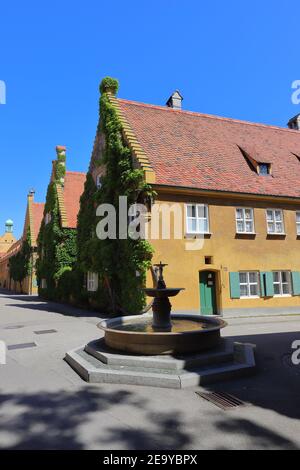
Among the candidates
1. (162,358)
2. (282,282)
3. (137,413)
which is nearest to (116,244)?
(282,282)

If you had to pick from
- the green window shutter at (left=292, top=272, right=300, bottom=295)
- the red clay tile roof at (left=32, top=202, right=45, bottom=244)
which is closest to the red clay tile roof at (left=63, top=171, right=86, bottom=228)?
the red clay tile roof at (left=32, top=202, right=45, bottom=244)

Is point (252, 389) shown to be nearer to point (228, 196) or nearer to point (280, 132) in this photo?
point (228, 196)

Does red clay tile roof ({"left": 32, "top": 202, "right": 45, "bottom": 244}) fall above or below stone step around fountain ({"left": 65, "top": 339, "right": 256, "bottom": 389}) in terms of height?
above

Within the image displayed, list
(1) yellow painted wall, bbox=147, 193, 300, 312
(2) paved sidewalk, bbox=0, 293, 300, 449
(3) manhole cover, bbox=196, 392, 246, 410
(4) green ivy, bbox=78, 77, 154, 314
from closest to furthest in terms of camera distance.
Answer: (2) paved sidewalk, bbox=0, 293, 300, 449 → (3) manhole cover, bbox=196, 392, 246, 410 → (4) green ivy, bbox=78, 77, 154, 314 → (1) yellow painted wall, bbox=147, 193, 300, 312

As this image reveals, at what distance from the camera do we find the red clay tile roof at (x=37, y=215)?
41.5 m

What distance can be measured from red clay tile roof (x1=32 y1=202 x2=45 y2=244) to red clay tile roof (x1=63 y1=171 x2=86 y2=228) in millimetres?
10503

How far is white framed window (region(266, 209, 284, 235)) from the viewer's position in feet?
65.9

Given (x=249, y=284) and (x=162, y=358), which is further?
(x=249, y=284)

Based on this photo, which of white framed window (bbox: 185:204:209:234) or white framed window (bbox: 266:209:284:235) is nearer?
white framed window (bbox: 185:204:209:234)

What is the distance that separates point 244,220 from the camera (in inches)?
767

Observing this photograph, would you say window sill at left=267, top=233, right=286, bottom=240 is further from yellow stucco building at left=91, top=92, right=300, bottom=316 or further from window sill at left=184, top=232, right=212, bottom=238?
window sill at left=184, top=232, right=212, bottom=238

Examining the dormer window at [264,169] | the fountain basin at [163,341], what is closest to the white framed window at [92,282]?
the dormer window at [264,169]

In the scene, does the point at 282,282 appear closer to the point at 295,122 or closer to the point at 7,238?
the point at 295,122

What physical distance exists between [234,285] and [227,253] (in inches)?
69.5
